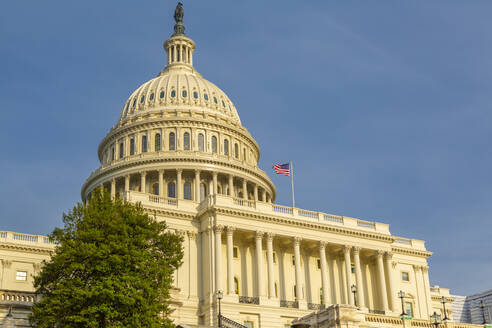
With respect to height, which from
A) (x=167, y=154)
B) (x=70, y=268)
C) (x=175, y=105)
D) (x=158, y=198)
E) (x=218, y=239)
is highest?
(x=175, y=105)

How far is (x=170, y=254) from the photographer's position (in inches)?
1813

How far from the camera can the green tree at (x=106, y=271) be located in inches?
1565

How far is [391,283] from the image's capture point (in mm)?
76250

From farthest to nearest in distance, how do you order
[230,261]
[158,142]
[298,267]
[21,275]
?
[158,142] → [21,275] → [298,267] → [230,261]

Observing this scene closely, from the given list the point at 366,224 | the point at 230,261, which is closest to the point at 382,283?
the point at 366,224

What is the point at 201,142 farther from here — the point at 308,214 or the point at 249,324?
the point at 249,324

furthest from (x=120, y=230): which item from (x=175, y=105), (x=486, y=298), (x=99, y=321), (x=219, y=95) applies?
(x=486, y=298)

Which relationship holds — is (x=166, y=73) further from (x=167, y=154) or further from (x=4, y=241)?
(x=4, y=241)

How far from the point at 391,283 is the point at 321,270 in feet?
30.9

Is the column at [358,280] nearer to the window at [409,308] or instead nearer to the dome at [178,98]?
the window at [409,308]

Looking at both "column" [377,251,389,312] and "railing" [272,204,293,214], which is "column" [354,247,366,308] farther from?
"railing" [272,204,293,214]

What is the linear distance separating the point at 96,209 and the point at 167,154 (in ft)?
155

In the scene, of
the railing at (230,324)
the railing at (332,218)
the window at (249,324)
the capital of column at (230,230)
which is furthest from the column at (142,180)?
the railing at (230,324)

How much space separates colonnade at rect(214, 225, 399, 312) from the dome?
35.5 m
